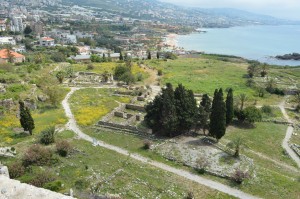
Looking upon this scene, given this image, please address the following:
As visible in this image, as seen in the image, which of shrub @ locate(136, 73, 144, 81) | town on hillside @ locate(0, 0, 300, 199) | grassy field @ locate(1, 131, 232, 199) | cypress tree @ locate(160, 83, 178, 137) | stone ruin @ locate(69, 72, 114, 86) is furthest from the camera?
shrub @ locate(136, 73, 144, 81)

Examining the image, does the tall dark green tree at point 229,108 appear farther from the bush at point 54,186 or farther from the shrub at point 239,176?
the bush at point 54,186

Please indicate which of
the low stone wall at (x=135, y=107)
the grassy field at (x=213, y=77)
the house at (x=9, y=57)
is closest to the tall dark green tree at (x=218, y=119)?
the low stone wall at (x=135, y=107)

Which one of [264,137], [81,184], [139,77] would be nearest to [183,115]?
[264,137]

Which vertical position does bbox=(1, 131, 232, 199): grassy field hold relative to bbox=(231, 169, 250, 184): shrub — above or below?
below

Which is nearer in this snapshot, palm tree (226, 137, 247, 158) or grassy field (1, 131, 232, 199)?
grassy field (1, 131, 232, 199)

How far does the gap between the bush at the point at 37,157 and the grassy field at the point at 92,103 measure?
1103cm

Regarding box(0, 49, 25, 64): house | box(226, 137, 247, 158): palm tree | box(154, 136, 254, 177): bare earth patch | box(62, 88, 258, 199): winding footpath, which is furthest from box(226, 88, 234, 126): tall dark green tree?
box(0, 49, 25, 64): house

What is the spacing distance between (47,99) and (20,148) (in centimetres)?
1780

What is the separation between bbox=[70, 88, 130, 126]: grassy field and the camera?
43.1 metres

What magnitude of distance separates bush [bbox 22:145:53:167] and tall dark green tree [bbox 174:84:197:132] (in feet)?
53.3

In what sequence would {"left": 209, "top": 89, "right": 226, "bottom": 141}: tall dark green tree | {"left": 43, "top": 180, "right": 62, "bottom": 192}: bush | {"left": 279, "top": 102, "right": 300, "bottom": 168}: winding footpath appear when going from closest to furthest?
{"left": 43, "top": 180, "right": 62, "bottom": 192}: bush, {"left": 279, "top": 102, "right": 300, "bottom": 168}: winding footpath, {"left": 209, "top": 89, "right": 226, "bottom": 141}: tall dark green tree

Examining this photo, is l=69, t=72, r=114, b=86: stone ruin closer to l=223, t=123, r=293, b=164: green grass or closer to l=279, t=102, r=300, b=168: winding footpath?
l=223, t=123, r=293, b=164: green grass

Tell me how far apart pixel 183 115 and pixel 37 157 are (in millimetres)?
17782

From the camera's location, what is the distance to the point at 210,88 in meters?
62.9
